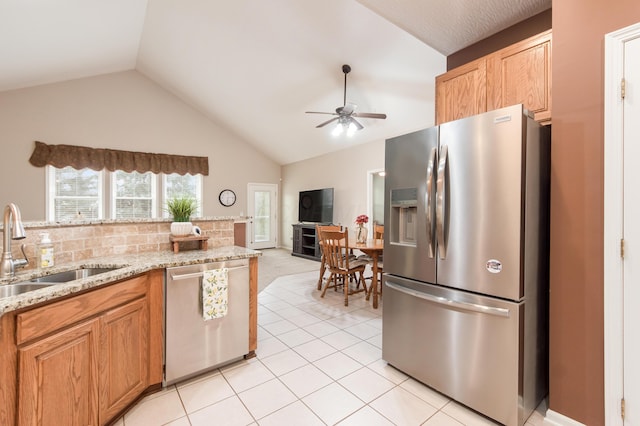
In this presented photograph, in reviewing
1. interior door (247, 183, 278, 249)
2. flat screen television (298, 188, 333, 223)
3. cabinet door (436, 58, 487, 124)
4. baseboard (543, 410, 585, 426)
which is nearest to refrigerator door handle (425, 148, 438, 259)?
cabinet door (436, 58, 487, 124)

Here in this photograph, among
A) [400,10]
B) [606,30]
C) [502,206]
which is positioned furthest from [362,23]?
[502,206]

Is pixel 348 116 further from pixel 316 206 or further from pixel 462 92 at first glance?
pixel 316 206

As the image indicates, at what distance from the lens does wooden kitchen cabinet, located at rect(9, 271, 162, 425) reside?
1205 millimetres

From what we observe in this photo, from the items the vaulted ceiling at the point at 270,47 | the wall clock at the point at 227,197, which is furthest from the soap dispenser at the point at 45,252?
the wall clock at the point at 227,197

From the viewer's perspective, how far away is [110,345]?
63.2 inches

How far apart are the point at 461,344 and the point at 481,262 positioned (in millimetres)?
542

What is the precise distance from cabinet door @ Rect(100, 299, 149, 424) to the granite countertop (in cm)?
22

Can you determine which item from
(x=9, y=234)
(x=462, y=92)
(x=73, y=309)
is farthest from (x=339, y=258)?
(x=9, y=234)

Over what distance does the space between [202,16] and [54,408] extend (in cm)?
466

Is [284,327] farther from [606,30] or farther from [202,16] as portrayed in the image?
[202,16]

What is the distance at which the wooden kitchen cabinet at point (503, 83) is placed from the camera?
1.83 meters

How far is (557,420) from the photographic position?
1621 millimetres

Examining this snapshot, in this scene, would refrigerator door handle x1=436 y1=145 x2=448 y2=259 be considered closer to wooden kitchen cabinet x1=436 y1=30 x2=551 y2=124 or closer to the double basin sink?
wooden kitchen cabinet x1=436 y1=30 x2=551 y2=124

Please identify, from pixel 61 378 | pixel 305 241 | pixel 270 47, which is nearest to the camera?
pixel 61 378
